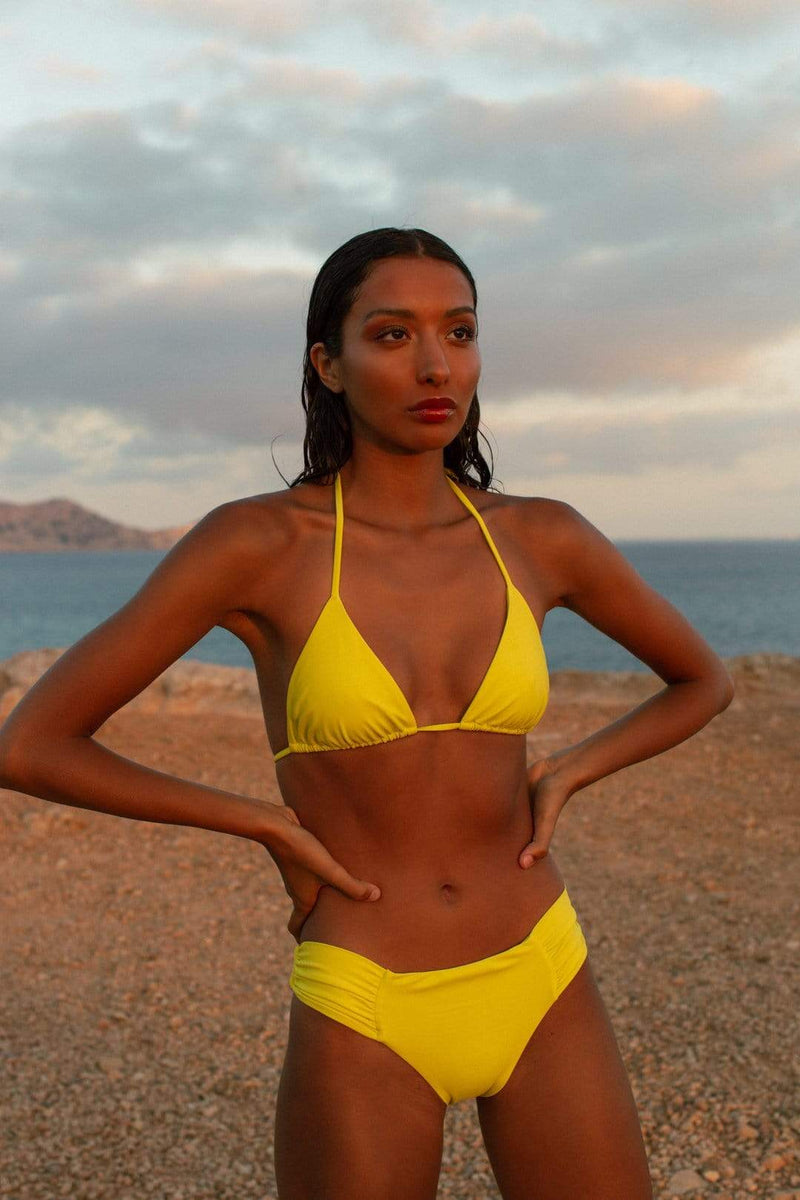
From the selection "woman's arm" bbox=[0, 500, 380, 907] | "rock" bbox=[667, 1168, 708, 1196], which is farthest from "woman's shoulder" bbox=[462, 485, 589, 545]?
"rock" bbox=[667, 1168, 708, 1196]

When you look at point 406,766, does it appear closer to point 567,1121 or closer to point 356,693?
point 356,693

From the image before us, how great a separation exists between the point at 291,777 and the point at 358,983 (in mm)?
432

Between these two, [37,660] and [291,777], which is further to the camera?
[37,660]

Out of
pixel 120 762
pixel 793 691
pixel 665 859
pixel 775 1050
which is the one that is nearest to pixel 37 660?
pixel 665 859

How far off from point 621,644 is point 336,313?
0.98 metres

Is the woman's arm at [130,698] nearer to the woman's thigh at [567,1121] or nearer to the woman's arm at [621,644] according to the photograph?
the woman's thigh at [567,1121]

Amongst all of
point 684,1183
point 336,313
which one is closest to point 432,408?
point 336,313

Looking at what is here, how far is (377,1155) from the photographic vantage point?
2.17 meters

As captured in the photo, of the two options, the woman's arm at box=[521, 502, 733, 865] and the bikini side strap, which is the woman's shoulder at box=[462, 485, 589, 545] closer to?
the woman's arm at box=[521, 502, 733, 865]

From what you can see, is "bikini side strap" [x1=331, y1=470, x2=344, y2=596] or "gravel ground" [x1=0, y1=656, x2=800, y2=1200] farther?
"gravel ground" [x1=0, y1=656, x2=800, y2=1200]

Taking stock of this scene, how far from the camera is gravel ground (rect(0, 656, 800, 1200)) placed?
4.50m

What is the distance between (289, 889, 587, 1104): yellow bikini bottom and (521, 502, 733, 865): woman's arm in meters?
0.28

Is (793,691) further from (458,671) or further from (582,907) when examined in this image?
(458,671)

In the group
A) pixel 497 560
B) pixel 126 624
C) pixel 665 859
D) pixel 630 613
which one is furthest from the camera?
pixel 665 859
